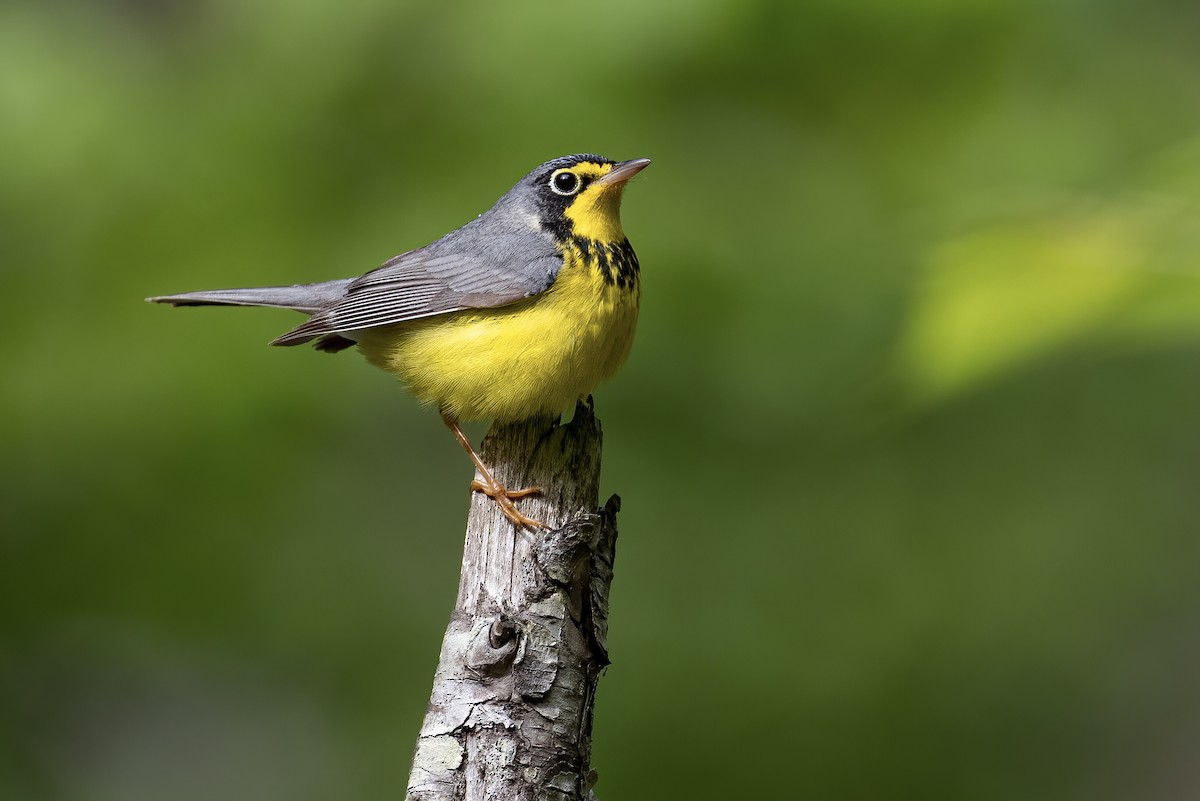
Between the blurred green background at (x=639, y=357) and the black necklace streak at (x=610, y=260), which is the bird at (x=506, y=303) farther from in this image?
the blurred green background at (x=639, y=357)

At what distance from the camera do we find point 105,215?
6246 mm

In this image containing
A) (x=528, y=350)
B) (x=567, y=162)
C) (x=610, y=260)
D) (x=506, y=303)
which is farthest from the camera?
(x=567, y=162)

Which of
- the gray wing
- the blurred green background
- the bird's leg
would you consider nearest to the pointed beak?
the gray wing

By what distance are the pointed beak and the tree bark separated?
150 centimetres

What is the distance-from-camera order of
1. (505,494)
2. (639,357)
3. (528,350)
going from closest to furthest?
(505,494), (528,350), (639,357)

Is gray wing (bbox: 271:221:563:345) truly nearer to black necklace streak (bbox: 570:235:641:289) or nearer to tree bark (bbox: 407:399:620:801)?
black necklace streak (bbox: 570:235:641:289)

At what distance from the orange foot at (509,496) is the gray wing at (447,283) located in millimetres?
829

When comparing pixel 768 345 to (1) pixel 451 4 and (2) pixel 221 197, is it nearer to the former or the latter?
(1) pixel 451 4

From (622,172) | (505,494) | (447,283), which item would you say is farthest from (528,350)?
(622,172)

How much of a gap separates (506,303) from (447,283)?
35 cm

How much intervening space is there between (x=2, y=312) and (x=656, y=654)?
391 centimetres

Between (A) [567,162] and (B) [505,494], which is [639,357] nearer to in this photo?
(A) [567,162]

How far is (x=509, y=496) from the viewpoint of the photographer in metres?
4.14

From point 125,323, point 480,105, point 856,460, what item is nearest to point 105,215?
point 125,323
